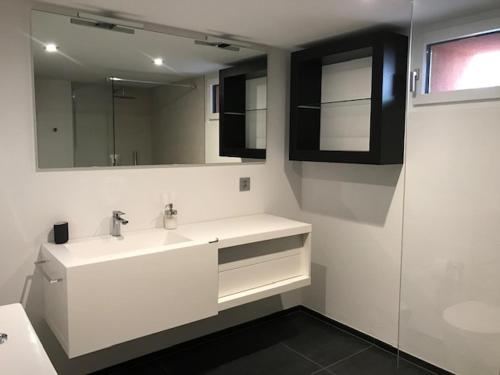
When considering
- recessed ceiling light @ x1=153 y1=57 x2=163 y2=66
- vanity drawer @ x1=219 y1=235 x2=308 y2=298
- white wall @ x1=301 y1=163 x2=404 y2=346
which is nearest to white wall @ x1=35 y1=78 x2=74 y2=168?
recessed ceiling light @ x1=153 y1=57 x2=163 y2=66

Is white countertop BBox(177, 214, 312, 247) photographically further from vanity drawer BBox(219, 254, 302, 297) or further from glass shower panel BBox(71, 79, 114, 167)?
glass shower panel BBox(71, 79, 114, 167)

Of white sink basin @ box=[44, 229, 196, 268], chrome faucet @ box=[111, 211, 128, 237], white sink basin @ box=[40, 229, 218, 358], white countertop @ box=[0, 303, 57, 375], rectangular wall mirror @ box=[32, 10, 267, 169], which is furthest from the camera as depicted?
chrome faucet @ box=[111, 211, 128, 237]

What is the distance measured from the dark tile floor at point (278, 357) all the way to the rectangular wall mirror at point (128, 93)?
1.27m

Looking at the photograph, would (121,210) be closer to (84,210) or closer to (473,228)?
(84,210)

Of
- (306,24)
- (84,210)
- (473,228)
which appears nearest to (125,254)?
(84,210)

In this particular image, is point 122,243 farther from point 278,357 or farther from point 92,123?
point 278,357

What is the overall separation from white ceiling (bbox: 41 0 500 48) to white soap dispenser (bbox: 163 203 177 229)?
112 centimetres

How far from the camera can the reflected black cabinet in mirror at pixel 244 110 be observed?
9.55ft

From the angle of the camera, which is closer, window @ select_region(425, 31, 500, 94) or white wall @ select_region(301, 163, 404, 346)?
window @ select_region(425, 31, 500, 94)

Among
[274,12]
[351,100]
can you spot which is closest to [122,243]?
[274,12]

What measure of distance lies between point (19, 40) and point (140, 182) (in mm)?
971

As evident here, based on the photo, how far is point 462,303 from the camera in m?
2.37

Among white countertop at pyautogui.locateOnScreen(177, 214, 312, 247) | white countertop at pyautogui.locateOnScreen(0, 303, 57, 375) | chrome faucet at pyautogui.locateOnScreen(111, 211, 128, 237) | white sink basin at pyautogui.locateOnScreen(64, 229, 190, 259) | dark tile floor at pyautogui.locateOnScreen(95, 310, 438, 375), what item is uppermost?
chrome faucet at pyautogui.locateOnScreen(111, 211, 128, 237)

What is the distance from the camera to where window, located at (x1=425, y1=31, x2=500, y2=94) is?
7.14 feet
